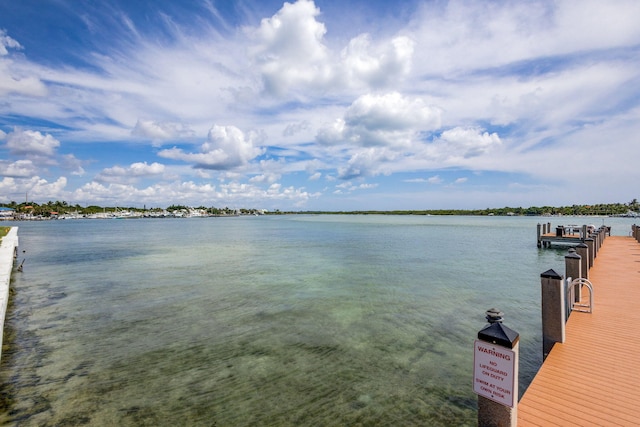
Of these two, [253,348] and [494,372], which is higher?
[494,372]

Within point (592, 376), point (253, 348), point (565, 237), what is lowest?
point (253, 348)

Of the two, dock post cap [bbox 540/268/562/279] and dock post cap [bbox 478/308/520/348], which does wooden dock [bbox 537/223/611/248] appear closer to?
dock post cap [bbox 540/268/562/279]

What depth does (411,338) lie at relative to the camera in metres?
11.2

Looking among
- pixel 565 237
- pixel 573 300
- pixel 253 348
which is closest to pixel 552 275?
pixel 573 300

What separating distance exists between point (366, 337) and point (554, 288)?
609cm

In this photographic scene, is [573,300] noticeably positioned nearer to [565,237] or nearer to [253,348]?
[253,348]

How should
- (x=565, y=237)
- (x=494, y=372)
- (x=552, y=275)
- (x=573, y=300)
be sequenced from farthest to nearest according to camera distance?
(x=565, y=237)
(x=573, y=300)
(x=552, y=275)
(x=494, y=372)

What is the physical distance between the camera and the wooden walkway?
486cm

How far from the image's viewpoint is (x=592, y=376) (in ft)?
19.6

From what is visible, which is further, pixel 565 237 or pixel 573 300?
pixel 565 237

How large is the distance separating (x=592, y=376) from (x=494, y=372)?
3525 mm

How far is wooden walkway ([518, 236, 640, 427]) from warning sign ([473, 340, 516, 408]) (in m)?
1.16

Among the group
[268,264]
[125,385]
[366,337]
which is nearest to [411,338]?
[366,337]

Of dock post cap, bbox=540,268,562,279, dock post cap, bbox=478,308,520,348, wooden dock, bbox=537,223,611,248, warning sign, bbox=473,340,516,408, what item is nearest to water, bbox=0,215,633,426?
dock post cap, bbox=540,268,562,279
